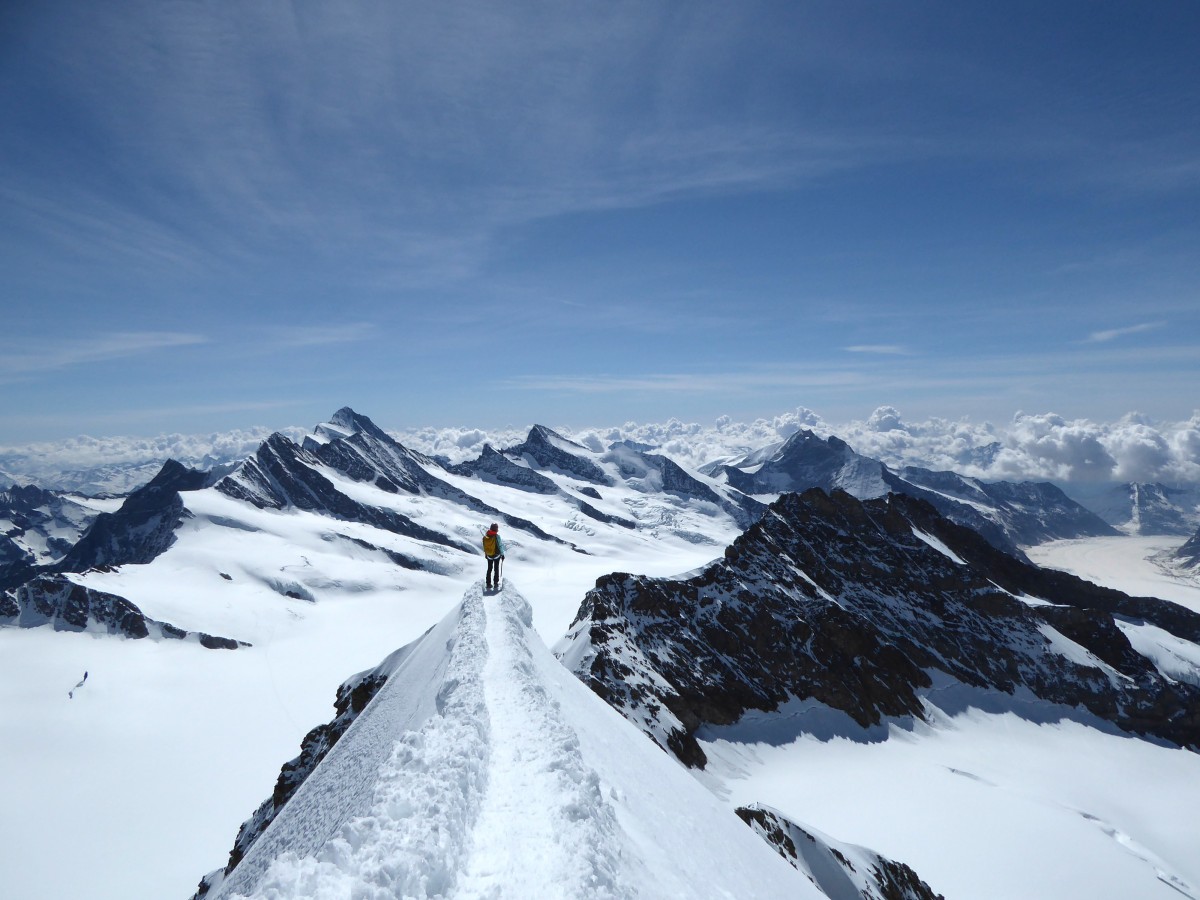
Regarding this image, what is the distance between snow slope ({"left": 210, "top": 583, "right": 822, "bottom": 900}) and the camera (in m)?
8.88

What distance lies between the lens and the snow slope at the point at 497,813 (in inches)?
349

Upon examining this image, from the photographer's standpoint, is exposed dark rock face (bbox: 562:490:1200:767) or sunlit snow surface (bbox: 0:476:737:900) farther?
sunlit snow surface (bbox: 0:476:737:900)

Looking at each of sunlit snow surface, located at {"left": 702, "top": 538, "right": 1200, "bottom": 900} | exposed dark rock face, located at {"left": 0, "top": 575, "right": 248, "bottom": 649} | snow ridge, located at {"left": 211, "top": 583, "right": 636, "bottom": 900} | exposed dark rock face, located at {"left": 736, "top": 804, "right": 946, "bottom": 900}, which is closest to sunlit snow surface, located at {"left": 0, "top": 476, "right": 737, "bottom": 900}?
exposed dark rock face, located at {"left": 0, "top": 575, "right": 248, "bottom": 649}

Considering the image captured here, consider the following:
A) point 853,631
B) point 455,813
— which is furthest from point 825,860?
point 853,631

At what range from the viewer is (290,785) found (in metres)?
33.8

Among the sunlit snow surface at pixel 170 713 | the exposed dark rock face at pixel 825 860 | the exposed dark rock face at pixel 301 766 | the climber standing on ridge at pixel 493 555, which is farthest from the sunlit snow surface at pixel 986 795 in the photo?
the sunlit snow surface at pixel 170 713

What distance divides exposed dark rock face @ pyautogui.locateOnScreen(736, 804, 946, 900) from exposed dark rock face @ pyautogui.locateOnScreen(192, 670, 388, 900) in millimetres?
23032

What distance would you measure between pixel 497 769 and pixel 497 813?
1914 millimetres

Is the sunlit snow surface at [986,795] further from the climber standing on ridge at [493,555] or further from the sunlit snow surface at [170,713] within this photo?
the sunlit snow surface at [170,713]

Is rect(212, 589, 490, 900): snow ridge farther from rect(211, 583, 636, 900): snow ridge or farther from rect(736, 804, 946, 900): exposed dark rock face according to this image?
rect(736, 804, 946, 900): exposed dark rock face

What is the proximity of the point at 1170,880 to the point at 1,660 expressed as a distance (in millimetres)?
182275

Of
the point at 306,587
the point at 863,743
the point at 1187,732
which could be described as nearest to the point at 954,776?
the point at 863,743

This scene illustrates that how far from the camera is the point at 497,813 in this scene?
36.8 ft

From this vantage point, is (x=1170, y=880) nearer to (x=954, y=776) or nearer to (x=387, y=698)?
(x=954, y=776)
